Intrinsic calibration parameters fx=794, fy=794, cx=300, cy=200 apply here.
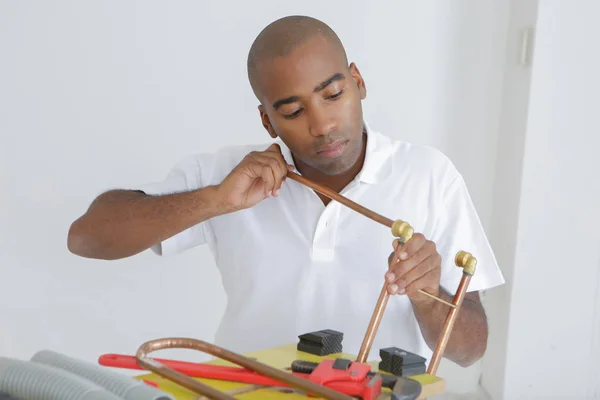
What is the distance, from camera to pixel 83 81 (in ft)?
7.27

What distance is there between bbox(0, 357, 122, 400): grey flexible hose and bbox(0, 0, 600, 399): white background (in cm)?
145

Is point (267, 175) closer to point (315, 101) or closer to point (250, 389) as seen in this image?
point (315, 101)

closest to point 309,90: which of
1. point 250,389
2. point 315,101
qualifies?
point 315,101

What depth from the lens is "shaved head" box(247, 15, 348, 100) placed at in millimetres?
1536

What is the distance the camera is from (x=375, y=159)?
1691mm

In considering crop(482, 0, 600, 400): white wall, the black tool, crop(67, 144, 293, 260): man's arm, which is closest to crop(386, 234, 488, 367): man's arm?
the black tool

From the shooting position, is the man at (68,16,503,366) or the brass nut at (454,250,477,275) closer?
the brass nut at (454,250,477,275)

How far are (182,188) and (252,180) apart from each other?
0.86 ft

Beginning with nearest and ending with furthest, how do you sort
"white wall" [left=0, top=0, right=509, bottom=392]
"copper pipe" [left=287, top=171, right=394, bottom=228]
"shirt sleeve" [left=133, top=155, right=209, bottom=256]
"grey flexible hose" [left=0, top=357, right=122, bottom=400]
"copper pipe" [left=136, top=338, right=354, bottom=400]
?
"grey flexible hose" [left=0, top=357, right=122, bottom=400]
"copper pipe" [left=136, top=338, right=354, bottom=400]
"copper pipe" [left=287, top=171, right=394, bottom=228]
"shirt sleeve" [left=133, top=155, right=209, bottom=256]
"white wall" [left=0, top=0, right=509, bottom=392]

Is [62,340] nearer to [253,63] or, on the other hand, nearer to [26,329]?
[26,329]

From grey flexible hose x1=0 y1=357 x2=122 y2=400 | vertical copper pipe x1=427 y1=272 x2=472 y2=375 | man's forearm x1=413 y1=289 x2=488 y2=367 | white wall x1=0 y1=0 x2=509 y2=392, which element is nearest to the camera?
grey flexible hose x1=0 y1=357 x2=122 y2=400

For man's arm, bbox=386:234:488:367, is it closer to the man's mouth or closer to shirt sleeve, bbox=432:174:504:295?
shirt sleeve, bbox=432:174:504:295

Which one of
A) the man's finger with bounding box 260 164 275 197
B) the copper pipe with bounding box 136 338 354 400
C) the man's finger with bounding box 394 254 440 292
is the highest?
the man's finger with bounding box 260 164 275 197

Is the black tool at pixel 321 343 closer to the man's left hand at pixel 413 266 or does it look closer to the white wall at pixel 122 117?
the man's left hand at pixel 413 266
